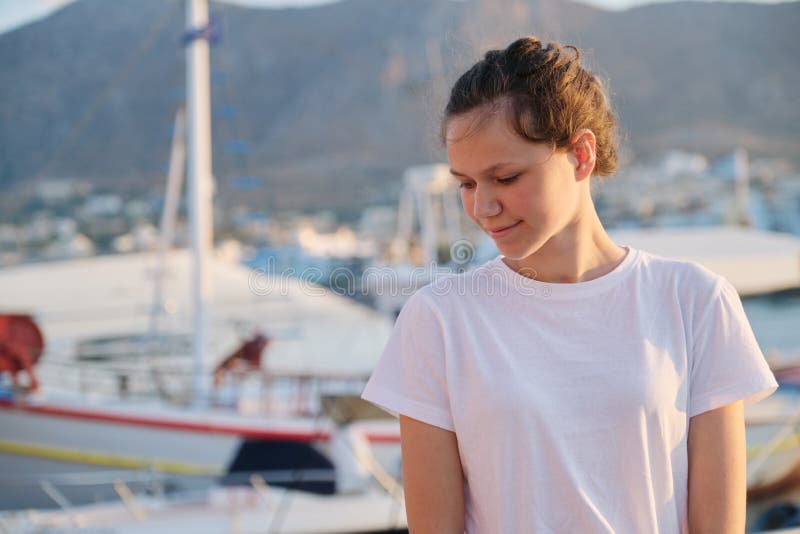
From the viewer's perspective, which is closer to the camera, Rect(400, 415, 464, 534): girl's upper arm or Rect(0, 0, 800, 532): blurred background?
Rect(400, 415, 464, 534): girl's upper arm

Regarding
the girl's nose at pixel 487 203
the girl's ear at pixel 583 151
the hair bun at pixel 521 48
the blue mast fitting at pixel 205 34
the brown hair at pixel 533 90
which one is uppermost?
the blue mast fitting at pixel 205 34

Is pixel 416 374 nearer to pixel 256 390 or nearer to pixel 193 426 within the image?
pixel 193 426

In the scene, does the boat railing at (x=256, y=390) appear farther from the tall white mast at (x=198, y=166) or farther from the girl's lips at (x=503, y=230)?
the girl's lips at (x=503, y=230)

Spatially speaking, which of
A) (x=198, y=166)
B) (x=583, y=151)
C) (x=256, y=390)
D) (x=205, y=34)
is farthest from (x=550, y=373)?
(x=256, y=390)

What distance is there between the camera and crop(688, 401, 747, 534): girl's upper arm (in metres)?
0.90

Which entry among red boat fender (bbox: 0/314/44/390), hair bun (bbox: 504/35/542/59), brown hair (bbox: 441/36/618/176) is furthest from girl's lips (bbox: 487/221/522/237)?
red boat fender (bbox: 0/314/44/390)

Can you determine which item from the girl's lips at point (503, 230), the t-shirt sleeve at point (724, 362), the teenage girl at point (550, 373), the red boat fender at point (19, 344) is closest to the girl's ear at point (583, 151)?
the teenage girl at point (550, 373)

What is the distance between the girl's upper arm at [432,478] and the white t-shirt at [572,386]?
0.05 ft

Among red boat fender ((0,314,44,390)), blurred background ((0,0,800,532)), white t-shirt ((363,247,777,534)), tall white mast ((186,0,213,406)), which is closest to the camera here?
white t-shirt ((363,247,777,534))

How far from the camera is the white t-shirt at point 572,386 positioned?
34.4 inches

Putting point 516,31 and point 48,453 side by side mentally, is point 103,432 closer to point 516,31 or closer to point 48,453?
point 48,453

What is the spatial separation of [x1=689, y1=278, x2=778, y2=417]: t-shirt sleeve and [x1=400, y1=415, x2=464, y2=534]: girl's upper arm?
32 centimetres

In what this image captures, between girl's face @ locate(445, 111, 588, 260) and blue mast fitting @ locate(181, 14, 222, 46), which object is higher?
blue mast fitting @ locate(181, 14, 222, 46)

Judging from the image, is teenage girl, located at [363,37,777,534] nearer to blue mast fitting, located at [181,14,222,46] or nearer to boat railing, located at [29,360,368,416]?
boat railing, located at [29,360,368,416]
